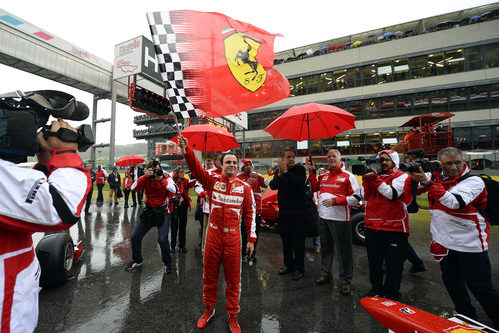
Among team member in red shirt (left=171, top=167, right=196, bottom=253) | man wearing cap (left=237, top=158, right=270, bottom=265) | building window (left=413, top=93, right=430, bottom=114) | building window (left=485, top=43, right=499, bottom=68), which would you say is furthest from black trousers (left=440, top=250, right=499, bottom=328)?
building window (left=485, top=43, right=499, bottom=68)

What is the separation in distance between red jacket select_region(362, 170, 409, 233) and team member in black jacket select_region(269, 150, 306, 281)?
101 centimetres

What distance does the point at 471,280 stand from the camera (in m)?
2.13

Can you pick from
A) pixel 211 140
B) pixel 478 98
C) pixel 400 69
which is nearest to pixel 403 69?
pixel 400 69

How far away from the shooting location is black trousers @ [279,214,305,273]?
348 cm

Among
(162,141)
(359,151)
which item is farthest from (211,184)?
(162,141)

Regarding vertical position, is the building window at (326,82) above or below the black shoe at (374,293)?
above

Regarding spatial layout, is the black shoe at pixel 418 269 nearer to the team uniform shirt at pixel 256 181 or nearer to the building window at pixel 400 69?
the team uniform shirt at pixel 256 181

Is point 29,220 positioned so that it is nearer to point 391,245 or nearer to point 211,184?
point 211,184

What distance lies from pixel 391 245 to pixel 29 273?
11.0 ft

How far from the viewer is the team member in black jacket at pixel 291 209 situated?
350 cm

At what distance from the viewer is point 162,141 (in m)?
42.0

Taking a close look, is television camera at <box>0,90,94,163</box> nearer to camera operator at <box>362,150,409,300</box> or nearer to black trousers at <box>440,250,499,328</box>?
camera operator at <box>362,150,409,300</box>

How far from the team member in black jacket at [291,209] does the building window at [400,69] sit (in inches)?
790

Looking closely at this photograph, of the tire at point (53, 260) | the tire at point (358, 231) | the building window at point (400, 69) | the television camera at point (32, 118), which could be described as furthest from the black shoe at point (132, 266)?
the building window at point (400, 69)
